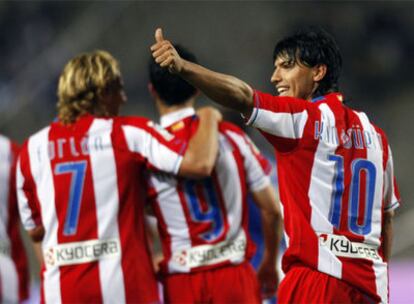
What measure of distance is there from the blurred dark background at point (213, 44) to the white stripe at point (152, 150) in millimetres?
7033

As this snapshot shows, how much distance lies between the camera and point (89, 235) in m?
4.73

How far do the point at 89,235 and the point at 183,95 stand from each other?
3.09ft

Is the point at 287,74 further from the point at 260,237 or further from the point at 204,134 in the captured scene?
the point at 260,237

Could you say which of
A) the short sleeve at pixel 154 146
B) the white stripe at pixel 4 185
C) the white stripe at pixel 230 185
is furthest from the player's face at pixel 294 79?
the white stripe at pixel 4 185

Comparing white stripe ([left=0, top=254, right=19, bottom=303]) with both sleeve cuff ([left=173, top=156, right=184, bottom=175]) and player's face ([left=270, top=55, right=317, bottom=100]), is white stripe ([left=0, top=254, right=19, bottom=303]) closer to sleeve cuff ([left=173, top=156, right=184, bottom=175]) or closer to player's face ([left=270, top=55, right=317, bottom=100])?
sleeve cuff ([left=173, top=156, right=184, bottom=175])

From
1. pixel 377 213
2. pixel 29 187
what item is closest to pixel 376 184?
pixel 377 213

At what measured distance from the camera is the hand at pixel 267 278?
5.33m

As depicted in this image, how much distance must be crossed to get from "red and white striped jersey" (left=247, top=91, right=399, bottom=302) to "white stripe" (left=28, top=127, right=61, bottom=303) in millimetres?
1422

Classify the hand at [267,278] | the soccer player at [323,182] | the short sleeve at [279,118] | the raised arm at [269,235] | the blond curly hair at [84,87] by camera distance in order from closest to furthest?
the short sleeve at [279,118] → the soccer player at [323,182] → the blond curly hair at [84,87] → the raised arm at [269,235] → the hand at [267,278]

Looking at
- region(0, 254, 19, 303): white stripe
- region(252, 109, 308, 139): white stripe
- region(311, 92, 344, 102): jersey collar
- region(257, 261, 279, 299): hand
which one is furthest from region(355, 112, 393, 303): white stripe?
region(0, 254, 19, 303): white stripe

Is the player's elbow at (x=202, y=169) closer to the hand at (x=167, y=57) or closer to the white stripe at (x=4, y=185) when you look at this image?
the white stripe at (x=4, y=185)

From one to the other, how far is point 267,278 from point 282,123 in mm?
1925

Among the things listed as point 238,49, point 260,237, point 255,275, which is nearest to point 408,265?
point 238,49

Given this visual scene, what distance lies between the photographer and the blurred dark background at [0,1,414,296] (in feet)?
39.3
